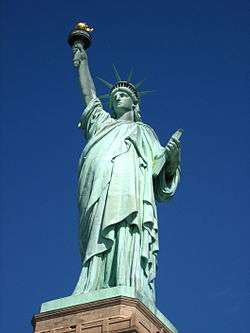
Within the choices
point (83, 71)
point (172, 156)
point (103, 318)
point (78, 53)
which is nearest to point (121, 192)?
point (172, 156)

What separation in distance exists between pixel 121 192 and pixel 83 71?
386 centimetres

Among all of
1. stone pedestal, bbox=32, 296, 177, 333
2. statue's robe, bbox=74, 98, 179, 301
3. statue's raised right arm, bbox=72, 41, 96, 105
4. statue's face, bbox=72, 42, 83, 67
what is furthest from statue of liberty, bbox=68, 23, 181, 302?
statue's face, bbox=72, 42, 83, 67

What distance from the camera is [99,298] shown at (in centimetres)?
1205

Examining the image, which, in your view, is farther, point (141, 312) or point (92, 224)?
point (92, 224)

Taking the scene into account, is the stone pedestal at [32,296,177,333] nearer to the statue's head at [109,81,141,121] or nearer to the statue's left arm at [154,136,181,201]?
the statue's left arm at [154,136,181,201]

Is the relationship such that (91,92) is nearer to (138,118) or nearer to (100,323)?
(138,118)

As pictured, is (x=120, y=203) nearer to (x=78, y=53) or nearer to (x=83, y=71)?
(x=83, y=71)

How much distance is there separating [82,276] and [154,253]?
51.2 inches

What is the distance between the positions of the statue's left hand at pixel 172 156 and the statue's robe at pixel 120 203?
0.30 ft

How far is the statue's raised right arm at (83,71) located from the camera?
640 inches

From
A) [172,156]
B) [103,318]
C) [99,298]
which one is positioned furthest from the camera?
[172,156]

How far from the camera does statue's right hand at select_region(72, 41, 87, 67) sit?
1688 centimetres

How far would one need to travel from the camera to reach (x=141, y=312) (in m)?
11.9

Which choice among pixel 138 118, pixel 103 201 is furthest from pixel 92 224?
pixel 138 118
